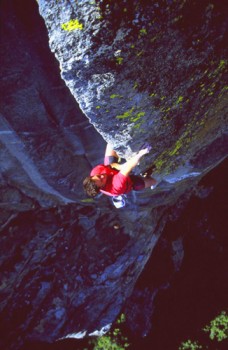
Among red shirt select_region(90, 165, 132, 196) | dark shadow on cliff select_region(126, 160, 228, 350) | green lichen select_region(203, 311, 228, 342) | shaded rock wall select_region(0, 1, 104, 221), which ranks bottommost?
green lichen select_region(203, 311, 228, 342)

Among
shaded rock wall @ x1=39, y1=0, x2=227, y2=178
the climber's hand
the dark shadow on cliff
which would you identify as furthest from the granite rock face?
the dark shadow on cliff

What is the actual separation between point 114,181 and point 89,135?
1.11m

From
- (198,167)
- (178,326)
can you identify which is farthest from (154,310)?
(198,167)

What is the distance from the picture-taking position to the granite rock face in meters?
1.77

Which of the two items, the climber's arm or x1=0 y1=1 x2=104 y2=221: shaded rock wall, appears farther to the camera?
the climber's arm

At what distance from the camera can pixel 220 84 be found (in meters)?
2.49

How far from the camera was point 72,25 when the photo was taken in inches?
65.3

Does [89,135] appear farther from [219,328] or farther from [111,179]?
[219,328]

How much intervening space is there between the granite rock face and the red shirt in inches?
12.9

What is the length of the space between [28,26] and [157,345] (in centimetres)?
900

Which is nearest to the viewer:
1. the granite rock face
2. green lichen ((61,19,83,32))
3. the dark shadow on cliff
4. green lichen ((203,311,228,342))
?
green lichen ((61,19,83,32))

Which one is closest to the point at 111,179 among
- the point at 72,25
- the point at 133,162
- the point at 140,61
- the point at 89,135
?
the point at 133,162

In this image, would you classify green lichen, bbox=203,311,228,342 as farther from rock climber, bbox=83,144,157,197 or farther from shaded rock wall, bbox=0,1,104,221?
rock climber, bbox=83,144,157,197

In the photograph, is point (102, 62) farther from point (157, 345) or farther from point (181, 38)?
point (157, 345)
